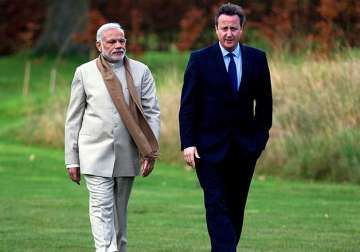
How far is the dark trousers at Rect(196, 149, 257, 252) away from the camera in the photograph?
9359 mm

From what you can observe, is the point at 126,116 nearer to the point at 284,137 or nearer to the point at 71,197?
the point at 71,197

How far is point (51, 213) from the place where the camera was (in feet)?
47.5

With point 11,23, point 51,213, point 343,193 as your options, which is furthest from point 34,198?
point 11,23

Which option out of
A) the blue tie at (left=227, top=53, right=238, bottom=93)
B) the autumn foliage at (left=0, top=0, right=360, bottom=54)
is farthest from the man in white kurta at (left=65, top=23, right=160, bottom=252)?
the autumn foliage at (left=0, top=0, right=360, bottom=54)

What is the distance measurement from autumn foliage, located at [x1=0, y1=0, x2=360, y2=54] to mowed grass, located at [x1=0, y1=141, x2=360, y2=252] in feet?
15.8

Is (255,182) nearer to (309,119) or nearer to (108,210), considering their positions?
(309,119)

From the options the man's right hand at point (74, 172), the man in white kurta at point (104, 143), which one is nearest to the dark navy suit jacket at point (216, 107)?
the man in white kurta at point (104, 143)

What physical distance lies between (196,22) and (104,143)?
26603 mm

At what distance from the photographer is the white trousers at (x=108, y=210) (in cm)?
971

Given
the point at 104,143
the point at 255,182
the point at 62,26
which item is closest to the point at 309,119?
the point at 255,182

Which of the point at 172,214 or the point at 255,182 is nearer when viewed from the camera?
the point at 172,214

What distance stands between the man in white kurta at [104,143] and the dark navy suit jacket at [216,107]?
574 millimetres

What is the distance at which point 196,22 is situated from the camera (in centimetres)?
3625

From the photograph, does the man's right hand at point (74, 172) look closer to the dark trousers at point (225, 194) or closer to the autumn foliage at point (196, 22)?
the dark trousers at point (225, 194)
